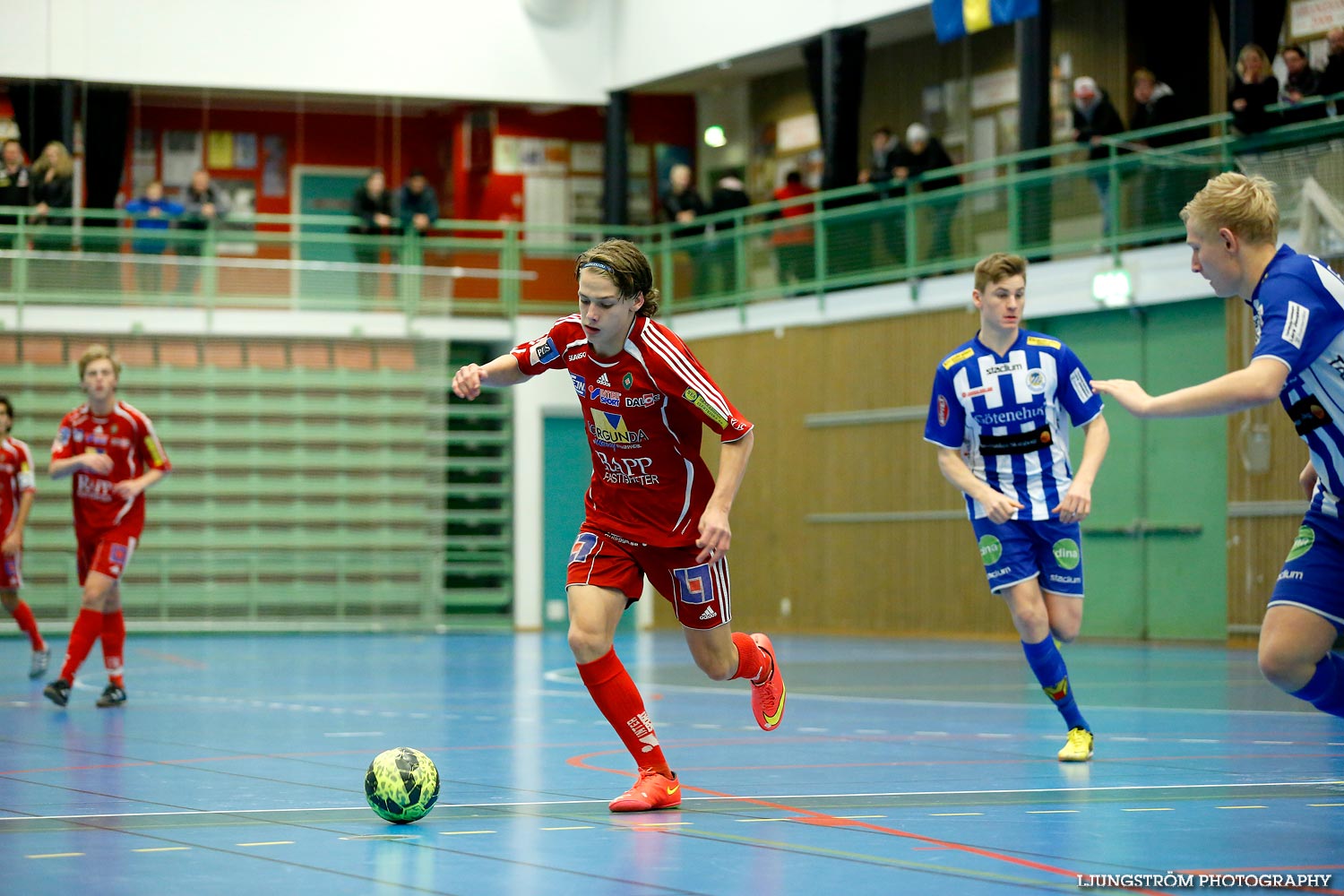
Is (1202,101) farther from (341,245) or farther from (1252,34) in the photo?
(341,245)

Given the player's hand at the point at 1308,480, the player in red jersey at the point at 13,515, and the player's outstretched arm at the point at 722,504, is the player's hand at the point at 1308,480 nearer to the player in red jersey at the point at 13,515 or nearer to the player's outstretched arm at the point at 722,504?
the player's outstretched arm at the point at 722,504

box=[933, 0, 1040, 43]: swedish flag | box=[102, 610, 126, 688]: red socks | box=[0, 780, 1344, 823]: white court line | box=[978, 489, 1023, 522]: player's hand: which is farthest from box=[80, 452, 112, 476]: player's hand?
box=[933, 0, 1040, 43]: swedish flag

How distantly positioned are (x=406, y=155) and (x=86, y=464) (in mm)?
18025

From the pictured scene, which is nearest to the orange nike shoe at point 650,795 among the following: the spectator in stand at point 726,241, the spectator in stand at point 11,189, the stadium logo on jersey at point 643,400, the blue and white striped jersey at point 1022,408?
the stadium logo on jersey at point 643,400

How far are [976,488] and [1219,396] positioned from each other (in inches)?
130

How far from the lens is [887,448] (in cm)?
2284

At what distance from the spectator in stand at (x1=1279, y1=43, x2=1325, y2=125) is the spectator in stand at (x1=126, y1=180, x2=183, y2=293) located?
15.0m

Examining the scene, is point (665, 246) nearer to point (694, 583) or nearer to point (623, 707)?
point (694, 583)

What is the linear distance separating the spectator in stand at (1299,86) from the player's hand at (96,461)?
38.8 feet

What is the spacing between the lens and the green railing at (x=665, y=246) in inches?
765

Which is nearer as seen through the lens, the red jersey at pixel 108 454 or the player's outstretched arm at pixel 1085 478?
the player's outstretched arm at pixel 1085 478

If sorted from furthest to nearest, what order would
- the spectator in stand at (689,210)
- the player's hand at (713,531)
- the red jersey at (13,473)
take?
the spectator in stand at (689,210), the red jersey at (13,473), the player's hand at (713,531)

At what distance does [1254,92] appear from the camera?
17.0 m

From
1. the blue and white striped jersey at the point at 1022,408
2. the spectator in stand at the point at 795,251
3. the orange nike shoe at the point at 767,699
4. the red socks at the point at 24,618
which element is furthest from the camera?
the spectator in stand at the point at 795,251
